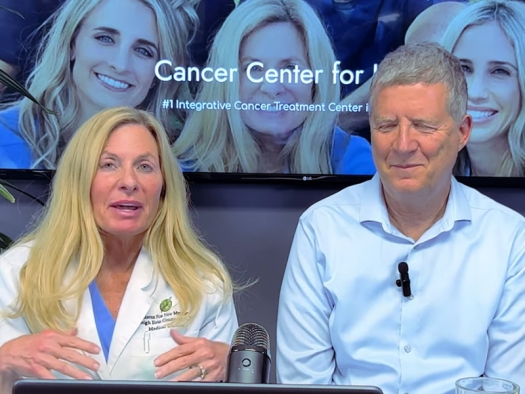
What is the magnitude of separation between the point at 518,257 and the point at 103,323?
998 millimetres

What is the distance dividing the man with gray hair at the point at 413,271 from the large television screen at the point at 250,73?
0.68m

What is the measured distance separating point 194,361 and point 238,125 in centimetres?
104

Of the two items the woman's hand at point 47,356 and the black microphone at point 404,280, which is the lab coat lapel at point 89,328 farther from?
the black microphone at point 404,280

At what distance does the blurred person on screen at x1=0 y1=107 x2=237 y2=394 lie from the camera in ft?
4.97

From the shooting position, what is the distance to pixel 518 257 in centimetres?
159

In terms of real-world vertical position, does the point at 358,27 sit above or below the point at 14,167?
above

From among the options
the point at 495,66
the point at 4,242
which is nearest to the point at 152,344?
the point at 4,242

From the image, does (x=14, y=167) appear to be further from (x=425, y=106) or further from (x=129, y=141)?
(x=425, y=106)

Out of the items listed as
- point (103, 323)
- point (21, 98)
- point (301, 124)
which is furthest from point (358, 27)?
point (103, 323)

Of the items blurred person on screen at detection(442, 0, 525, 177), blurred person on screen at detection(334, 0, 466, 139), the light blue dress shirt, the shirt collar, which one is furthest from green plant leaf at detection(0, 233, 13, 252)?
blurred person on screen at detection(442, 0, 525, 177)

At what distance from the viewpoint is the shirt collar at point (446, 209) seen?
5.32ft

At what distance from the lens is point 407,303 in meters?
1.58

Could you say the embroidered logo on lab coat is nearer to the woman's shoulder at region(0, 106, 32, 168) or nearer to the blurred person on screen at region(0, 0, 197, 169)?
the blurred person on screen at region(0, 0, 197, 169)

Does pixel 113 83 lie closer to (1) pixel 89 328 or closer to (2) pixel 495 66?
(1) pixel 89 328
